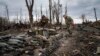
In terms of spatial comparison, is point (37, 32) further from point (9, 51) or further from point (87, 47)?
point (9, 51)

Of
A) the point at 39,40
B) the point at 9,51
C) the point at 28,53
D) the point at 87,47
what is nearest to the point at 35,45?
the point at 39,40

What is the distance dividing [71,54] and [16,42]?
2.44 meters

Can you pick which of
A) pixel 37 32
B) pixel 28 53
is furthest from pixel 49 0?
pixel 28 53

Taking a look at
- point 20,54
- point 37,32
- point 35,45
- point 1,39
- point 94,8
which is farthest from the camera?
point 94,8

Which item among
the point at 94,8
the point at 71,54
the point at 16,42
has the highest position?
the point at 94,8

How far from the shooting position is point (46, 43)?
9711 millimetres

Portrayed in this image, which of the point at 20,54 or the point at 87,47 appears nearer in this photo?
the point at 20,54

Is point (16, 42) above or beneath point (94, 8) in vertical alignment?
beneath

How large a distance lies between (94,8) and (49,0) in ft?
89.4

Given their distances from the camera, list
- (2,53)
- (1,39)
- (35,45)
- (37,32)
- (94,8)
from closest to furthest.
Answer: (2,53)
(1,39)
(35,45)
(37,32)
(94,8)

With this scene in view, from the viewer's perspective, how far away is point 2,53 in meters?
6.50

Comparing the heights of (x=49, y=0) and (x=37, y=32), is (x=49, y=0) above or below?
above

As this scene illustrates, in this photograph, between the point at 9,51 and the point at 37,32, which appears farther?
the point at 37,32

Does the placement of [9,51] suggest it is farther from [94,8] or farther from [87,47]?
[94,8]
